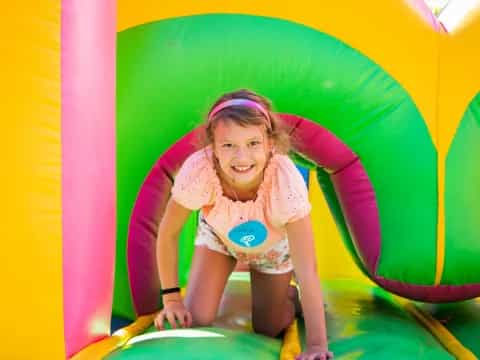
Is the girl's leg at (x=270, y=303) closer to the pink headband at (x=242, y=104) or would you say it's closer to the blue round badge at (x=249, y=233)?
the blue round badge at (x=249, y=233)

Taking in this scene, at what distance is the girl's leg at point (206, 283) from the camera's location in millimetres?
1810

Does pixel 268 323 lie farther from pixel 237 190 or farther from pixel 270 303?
pixel 237 190

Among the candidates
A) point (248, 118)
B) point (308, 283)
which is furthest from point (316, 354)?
point (248, 118)

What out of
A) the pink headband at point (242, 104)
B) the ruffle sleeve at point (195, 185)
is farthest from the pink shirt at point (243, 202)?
the pink headband at point (242, 104)

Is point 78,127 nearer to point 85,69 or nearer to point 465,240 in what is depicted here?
point 85,69

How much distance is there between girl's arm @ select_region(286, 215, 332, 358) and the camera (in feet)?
5.06

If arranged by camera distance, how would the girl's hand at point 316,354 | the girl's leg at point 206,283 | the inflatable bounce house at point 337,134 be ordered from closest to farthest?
the girl's hand at point 316,354, the inflatable bounce house at point 337,134, the girl's leg at point 206,283

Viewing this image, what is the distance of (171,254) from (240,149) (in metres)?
0.37

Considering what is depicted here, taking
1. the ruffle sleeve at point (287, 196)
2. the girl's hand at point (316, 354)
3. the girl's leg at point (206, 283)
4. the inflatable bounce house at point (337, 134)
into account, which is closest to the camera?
the girl's hand at point (316, 354)

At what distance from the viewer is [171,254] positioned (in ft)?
5.74

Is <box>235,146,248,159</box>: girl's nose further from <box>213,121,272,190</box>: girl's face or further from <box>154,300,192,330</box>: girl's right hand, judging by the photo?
<box>154,300,192,330</box>: girl's right hand

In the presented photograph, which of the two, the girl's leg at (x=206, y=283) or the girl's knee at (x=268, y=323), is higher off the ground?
the girl's leg at (x=206, y=283)

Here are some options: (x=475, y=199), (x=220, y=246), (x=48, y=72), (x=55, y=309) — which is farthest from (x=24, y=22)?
(x=475, y=199)

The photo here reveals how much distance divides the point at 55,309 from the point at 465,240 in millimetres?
1100
